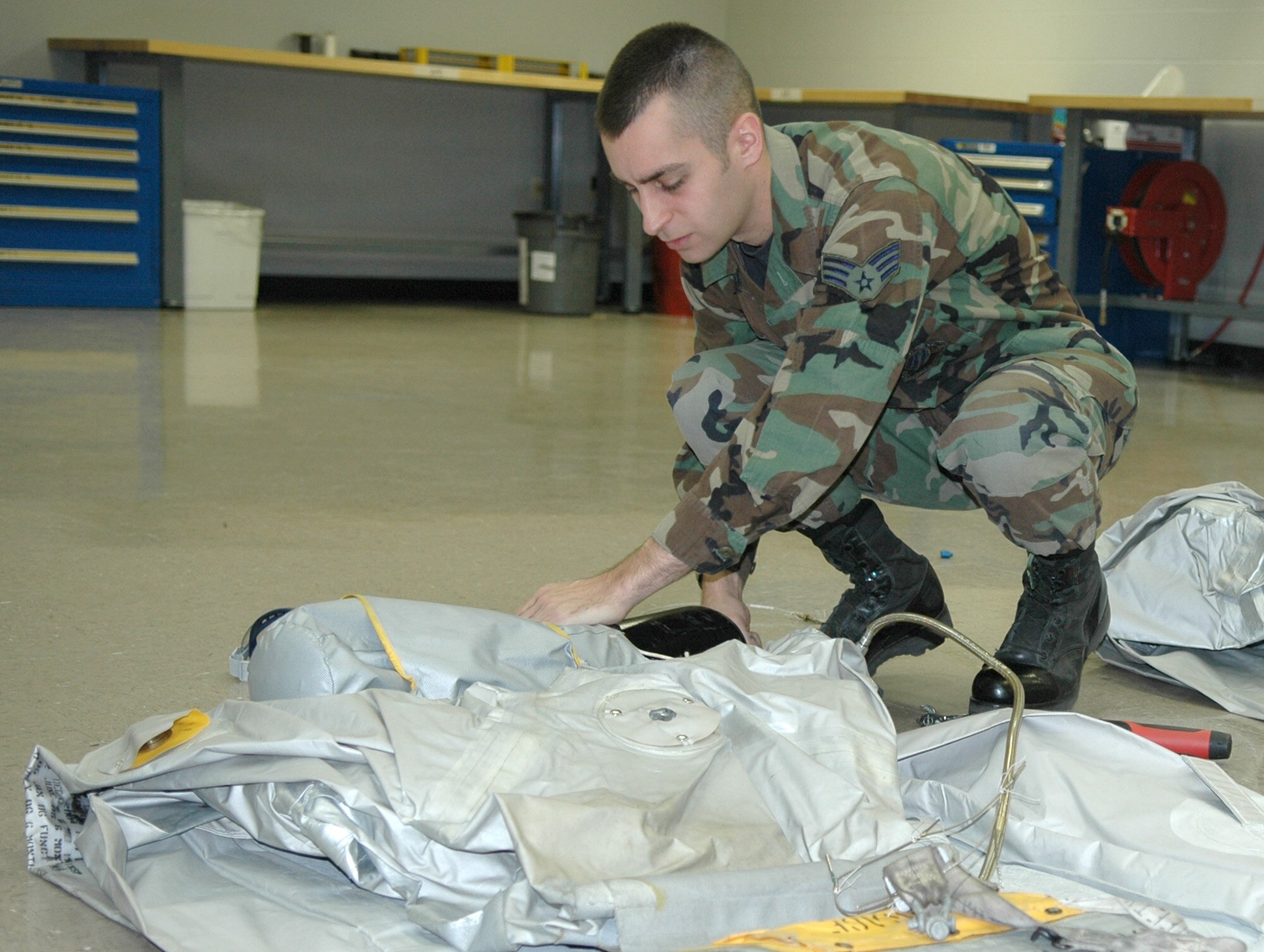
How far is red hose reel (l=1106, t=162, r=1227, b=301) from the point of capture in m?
5.26

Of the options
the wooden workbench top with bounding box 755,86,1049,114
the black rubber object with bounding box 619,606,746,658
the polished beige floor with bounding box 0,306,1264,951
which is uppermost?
the wooden workbench top with bounding box 755,86,1049,114

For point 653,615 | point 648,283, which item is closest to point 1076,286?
point 648,283

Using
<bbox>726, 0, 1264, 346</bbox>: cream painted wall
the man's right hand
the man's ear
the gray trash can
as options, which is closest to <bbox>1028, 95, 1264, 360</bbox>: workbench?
<bbox>726, 0, 1264, 346</bbox>: cream painted wall

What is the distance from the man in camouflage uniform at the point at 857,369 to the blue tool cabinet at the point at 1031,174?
3.83 metres

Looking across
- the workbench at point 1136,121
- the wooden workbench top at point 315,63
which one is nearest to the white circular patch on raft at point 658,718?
the workbench at point 1136,121

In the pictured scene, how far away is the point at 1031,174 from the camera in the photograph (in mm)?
5379

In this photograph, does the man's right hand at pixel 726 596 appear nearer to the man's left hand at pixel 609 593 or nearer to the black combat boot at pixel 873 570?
the black combat boot at pixel 873 570

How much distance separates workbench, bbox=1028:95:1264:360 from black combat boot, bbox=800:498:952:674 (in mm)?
3619

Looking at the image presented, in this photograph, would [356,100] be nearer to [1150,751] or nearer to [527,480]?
[527,480]

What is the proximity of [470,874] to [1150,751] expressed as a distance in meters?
0.60

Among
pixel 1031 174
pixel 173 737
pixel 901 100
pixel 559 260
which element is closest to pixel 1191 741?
pixel 173 737

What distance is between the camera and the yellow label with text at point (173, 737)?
41.1 inches

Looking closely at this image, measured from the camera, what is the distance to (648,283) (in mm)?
7922

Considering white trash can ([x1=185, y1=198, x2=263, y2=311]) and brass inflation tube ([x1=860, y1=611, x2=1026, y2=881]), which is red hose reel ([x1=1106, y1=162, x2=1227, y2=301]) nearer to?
white trash can ([x1=185, y1=198, x2=263, y2=311])
